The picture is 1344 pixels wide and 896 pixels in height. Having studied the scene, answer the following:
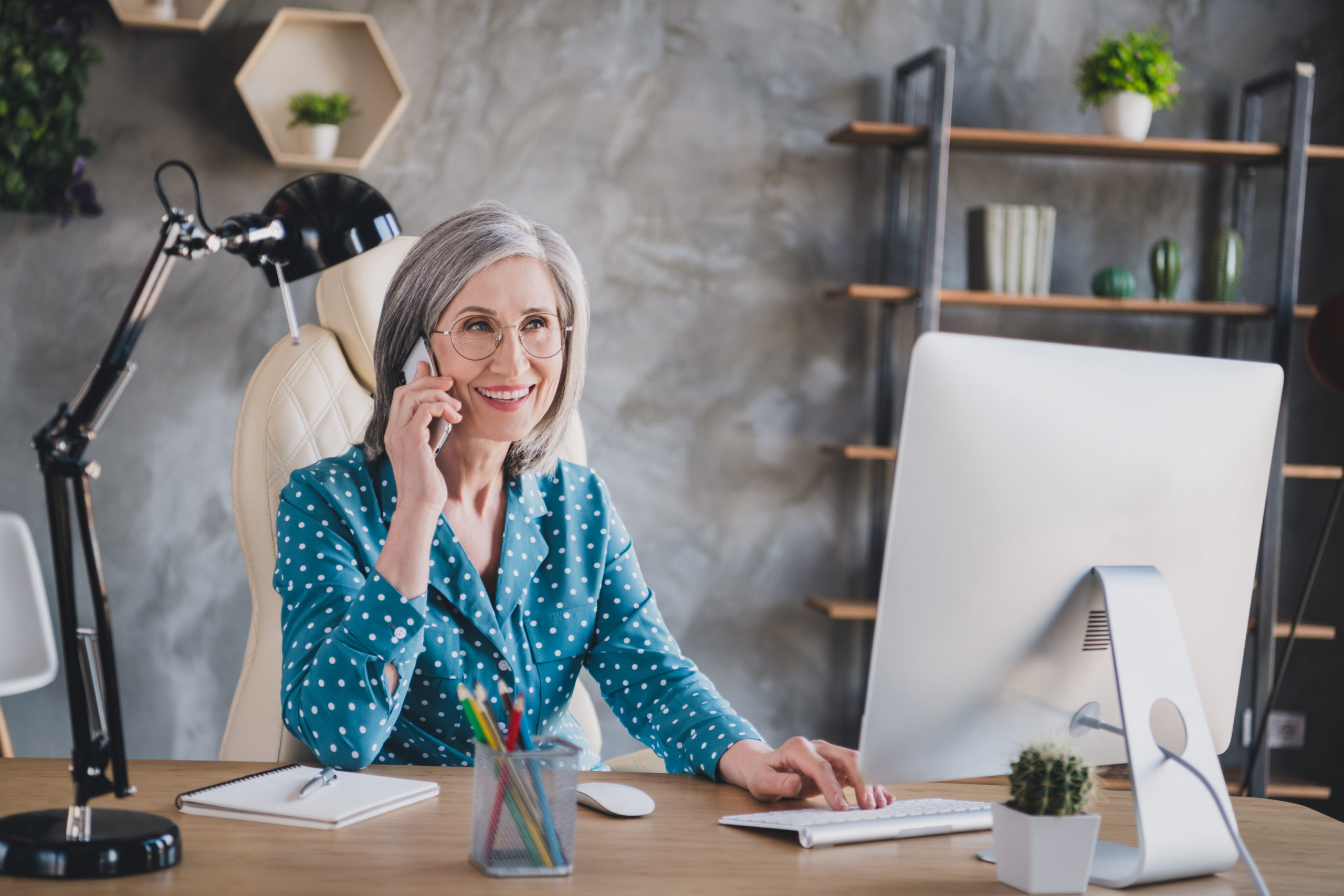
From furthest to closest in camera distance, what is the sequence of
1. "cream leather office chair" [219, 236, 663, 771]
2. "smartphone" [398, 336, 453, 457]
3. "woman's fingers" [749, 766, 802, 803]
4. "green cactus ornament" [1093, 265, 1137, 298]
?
"green cactus ornament" [1093, 265, 1137, 298]
"cream leather office chair" [219, 236, 663, 771]
"smartphone" [398, 336, 453, 457]
"woman's fingers" [749, 766, 802, 803]

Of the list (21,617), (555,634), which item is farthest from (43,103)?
(555,634)

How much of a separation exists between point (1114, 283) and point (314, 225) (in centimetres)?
241

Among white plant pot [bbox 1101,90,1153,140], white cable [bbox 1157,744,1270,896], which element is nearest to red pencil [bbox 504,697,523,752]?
white cable [bbox 1157,744,1270,896]

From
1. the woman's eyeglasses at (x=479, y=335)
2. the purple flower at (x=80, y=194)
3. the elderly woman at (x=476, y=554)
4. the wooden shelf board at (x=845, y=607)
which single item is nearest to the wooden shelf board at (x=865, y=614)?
the wooden shelf board at (x=845, y=607)

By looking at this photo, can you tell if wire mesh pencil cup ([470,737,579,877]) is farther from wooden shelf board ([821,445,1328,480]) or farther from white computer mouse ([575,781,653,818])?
wooden shelf board ([821,445,1328,480])

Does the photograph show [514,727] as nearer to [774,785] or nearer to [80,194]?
[774,785]

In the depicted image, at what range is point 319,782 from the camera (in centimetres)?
111

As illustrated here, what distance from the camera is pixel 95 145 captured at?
282 centimetres

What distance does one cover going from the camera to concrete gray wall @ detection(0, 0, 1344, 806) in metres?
2.89

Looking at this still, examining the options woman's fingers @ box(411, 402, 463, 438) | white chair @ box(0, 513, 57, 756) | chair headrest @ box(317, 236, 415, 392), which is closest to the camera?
woman's fingers @ box(411, 402, 463, 438)

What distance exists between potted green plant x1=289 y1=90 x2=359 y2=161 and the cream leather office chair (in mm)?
1032

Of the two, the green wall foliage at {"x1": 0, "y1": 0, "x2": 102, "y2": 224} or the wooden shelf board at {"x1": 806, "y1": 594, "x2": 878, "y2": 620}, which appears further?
the wooden shelf board at {"x1": 806, "y1": 594, "x2": 878, "y2": 620}

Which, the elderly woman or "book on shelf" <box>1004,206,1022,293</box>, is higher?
"book on shelf" <box>1004,206,1022,293</box>

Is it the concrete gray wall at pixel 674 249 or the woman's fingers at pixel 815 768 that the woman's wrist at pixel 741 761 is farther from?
the concrete gray wall at pixel 674 249
